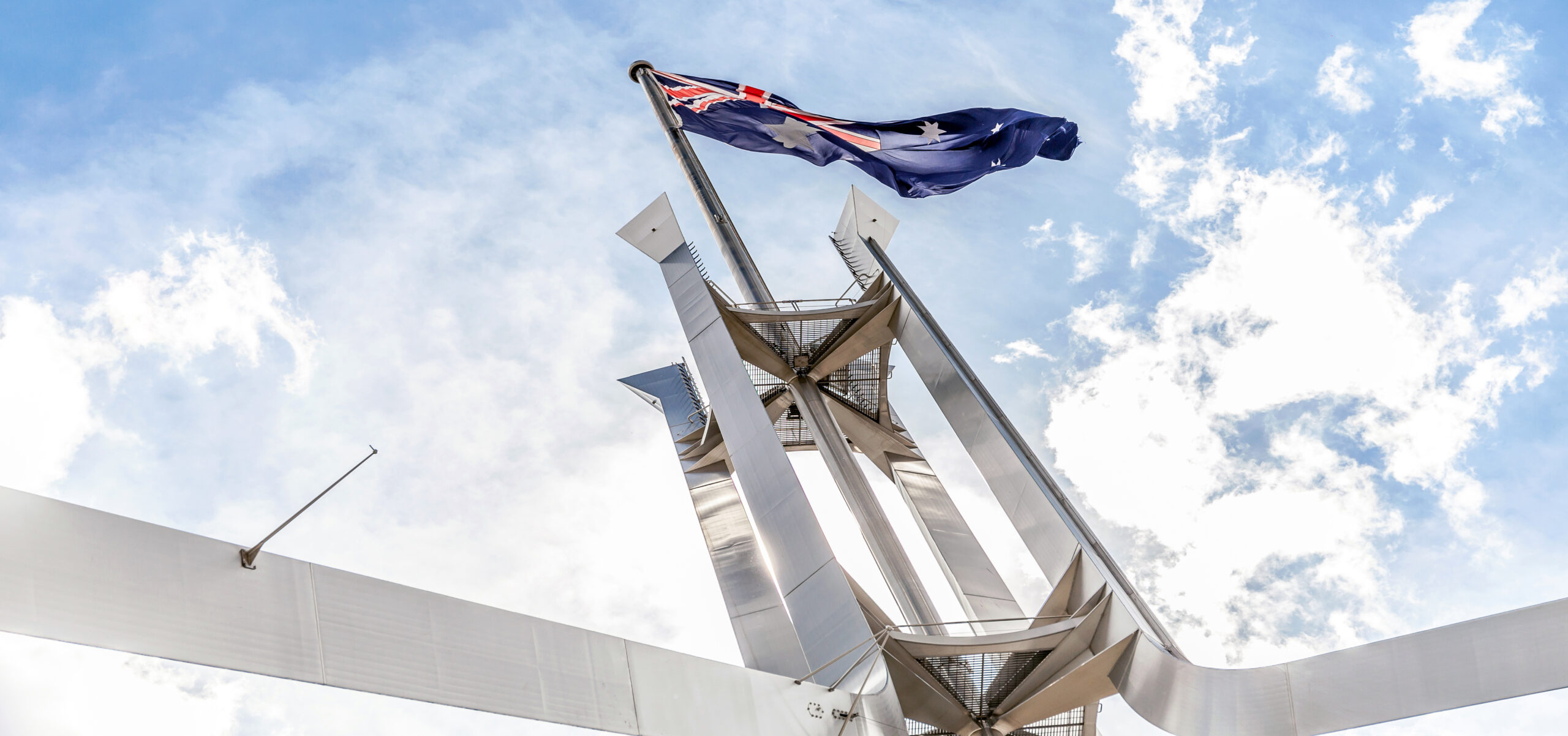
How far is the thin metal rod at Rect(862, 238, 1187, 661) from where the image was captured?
36.5ft

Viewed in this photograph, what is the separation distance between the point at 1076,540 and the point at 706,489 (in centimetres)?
998

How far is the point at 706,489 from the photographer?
20625 millimetres

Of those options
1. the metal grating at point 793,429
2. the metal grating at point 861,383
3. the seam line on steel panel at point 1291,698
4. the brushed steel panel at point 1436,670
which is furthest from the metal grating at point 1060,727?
the metal grating at point 793,429

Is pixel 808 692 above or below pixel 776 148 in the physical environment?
below

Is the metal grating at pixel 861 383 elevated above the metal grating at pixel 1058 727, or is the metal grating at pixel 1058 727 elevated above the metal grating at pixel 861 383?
the metal grating at pixel 861 383

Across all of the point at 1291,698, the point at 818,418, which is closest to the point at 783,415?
the point at 818,418

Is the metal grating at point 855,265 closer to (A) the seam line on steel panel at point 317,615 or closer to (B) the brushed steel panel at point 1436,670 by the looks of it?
(B) the brushed steel panel at point 1436,670

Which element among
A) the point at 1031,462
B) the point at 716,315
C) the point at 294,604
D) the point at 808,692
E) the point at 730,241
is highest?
the point at 730,241

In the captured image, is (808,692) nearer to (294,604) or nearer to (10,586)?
(294,604)

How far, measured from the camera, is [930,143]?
1827cm

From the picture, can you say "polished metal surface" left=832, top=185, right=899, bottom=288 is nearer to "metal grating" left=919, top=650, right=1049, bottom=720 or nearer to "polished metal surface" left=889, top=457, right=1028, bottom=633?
"polished metal surface" left=889, top=457, right=1028, bottom=633

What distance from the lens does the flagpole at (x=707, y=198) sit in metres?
20.5

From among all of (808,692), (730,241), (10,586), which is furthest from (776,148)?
(10,586)

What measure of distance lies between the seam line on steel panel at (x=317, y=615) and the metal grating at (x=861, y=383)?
14142 millimetres
